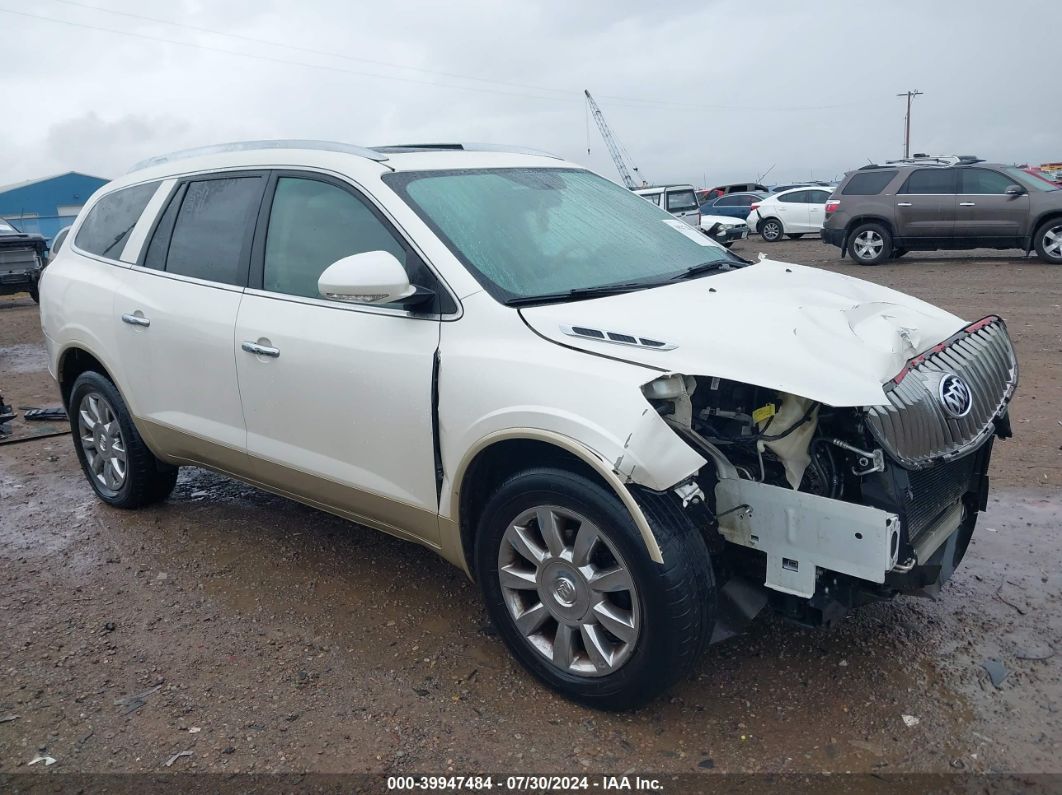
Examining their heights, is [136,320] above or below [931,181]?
below

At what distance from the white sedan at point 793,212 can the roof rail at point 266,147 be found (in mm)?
21235

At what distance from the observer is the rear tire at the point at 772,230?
2434 cm

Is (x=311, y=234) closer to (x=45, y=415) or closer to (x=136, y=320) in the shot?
(x=136, y=320)

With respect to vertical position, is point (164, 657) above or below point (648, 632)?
below

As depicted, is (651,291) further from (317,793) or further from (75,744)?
(75,744)

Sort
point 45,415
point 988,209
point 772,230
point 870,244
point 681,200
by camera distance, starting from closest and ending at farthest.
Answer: point 45,415
point 988,209
point 870,244
point 772,230
point 681,200

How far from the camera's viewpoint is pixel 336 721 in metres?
2.98

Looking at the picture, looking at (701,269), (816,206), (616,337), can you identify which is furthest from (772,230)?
(616,337)

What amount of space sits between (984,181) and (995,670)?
13722 mm

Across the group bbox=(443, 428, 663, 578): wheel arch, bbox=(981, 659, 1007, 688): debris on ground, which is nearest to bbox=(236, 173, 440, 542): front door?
bbox=(443, 428, 663, 578): wheel arch

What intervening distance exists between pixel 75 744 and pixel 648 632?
1.92 m

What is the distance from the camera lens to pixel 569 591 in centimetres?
288

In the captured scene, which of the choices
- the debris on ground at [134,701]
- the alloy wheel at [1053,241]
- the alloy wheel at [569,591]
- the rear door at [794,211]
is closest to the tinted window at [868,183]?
the alloy wheel at [1053,241]

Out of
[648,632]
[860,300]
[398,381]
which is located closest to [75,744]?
[398,381]
